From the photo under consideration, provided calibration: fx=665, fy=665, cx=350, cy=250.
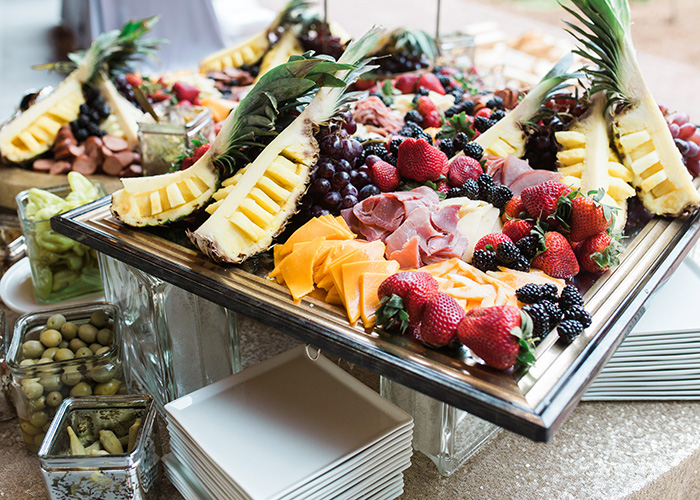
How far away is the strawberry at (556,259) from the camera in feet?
4.66

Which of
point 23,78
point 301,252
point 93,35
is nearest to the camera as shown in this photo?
point 301,252

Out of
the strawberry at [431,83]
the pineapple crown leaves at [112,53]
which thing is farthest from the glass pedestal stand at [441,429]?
the pineapple crown leaves at [112,53]

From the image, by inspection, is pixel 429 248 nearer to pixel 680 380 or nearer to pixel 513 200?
pixel 513 200

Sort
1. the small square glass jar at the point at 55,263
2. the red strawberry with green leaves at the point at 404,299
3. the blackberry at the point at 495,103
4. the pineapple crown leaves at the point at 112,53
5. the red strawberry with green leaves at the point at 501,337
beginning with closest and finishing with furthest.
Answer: the red strawberry with green leaves at the point at 501,337 → the red strawberry with green leaves at the point at 404,299 → the small square glass jar at the point at 55,263 → the blackberry at the point at 495,103 → the pineapple crown leaves at the point at 112,53

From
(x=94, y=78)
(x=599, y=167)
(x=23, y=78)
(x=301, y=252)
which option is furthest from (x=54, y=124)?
(x=23, y=78)

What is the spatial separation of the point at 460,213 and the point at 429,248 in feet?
0.55

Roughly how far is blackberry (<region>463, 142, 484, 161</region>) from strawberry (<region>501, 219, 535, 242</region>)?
0.32m

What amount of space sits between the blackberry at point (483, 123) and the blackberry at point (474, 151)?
14 cm

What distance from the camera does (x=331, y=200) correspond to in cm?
158

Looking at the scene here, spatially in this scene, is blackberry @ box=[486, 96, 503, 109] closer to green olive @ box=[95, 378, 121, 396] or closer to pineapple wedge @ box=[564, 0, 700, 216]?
pineapple wedge @ box=[564, 0, 700, 216]

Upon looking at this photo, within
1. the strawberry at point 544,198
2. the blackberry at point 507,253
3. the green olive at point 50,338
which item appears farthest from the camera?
the green olive at point 50,338

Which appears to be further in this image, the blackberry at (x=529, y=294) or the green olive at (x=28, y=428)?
the green olive at (x=28, y=428)

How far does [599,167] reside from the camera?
171 cm

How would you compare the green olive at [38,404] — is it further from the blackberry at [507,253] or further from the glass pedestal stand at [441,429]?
the blackberry at [507,253]
